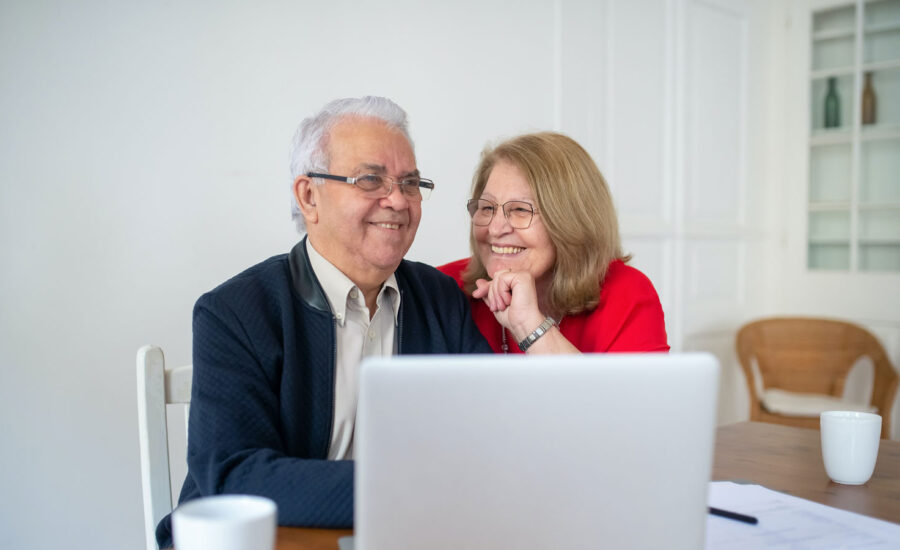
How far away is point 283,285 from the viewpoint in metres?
1.41

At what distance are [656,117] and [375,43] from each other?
1582mm

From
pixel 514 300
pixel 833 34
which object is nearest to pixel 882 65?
pixel 833 34

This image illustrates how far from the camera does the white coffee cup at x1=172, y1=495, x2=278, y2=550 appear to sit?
639mm

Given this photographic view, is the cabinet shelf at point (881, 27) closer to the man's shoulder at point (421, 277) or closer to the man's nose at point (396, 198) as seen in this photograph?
the man's shoulder at point (421, 277)

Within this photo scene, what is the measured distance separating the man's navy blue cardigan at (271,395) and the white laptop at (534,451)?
1.11ft

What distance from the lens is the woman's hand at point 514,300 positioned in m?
1.79

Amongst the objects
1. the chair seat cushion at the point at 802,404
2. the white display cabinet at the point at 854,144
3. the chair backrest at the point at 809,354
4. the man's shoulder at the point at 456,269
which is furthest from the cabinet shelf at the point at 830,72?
the man's shoulder at the point at 456,269

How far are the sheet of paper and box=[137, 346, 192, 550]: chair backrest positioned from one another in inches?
35.7

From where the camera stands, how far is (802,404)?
11.2 feet

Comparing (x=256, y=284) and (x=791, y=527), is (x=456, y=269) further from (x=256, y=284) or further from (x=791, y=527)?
(x=791, y=527)

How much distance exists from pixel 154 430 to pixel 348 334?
39 centimetres

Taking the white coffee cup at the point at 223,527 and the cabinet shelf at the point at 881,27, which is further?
the cabinet shelf at the point at 881,27

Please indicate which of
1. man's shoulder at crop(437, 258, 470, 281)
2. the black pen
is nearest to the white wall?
man's shoulder at crop(437, 258, 470, 281)

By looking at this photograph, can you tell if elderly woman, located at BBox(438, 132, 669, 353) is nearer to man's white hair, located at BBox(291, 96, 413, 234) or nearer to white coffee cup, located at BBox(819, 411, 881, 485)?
man's white hair, located at BBox(291, 96, 413, 234)
